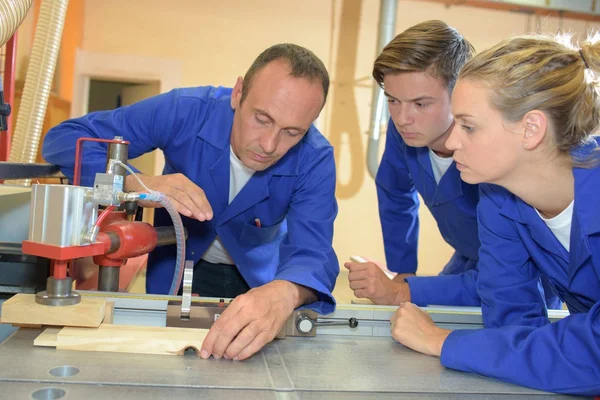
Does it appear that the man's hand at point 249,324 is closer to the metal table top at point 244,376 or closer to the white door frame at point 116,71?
the metal table top at point 244,376

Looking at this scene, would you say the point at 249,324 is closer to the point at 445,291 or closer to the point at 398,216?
the point at 445,291

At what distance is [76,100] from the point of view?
3.77 m

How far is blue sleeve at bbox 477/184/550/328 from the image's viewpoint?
3.66ft

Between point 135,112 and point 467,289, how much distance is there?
1.03 m

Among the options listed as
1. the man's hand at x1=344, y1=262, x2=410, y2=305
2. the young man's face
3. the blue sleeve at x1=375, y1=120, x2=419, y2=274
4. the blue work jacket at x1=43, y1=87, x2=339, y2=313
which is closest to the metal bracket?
the blue work jacket at x1=43, y1=87, x2=339, y2=313

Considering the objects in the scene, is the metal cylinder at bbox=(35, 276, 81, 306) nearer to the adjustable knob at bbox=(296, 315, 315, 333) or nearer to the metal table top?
the metal table top

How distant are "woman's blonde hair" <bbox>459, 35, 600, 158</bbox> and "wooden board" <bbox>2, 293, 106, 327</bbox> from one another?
0.84 m

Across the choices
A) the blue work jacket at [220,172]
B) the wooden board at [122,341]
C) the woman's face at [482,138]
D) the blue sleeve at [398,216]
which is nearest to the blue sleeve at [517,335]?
the woman's face at [482,138]

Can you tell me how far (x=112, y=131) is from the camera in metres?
1.46

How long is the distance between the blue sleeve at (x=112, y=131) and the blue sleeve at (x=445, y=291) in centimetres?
81

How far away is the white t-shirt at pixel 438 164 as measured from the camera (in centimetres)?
168

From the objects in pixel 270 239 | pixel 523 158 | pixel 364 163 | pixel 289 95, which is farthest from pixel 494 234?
pixel 364 163

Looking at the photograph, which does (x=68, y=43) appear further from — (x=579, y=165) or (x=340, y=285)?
(x=579, y=165)

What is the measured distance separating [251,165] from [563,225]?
0.76m
